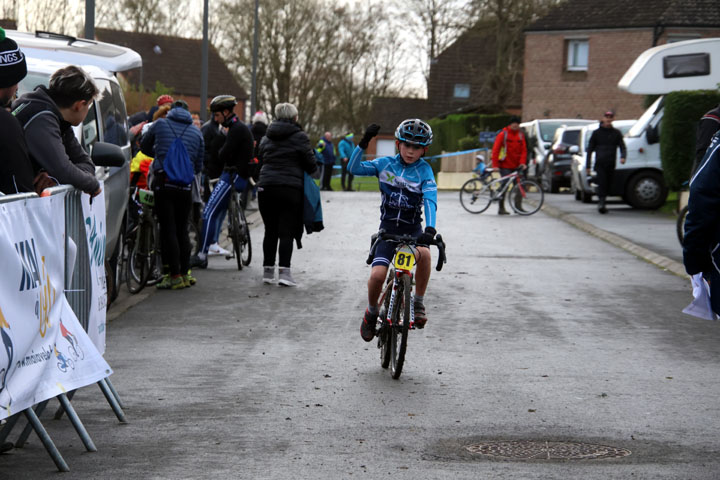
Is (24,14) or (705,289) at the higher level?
(24,14)

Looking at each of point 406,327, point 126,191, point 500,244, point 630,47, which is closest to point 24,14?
point 630,47

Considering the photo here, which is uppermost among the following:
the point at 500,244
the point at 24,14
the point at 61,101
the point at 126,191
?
the point at 24,14

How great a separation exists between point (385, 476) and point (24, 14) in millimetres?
41408

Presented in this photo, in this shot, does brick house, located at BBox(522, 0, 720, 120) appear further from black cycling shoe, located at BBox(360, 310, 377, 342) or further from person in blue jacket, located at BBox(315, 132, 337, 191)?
black cycling shoe, located at BBox(360, 310, 377, 342)

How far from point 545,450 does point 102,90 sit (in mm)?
6741

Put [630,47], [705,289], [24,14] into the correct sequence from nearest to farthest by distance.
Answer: [705,289] < [24,14] < [630,47]

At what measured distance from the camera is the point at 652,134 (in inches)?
1046

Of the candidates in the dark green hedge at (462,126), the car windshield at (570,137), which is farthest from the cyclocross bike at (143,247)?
the dark green hedge at (462,126)

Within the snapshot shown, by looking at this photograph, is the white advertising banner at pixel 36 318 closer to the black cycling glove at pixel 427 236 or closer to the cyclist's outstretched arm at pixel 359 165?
the black cycling glove at pixel 427 236

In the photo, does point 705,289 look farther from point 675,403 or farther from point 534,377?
point 534,377

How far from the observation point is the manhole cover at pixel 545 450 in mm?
6059

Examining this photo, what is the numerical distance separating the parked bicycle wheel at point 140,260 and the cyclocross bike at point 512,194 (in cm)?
1443

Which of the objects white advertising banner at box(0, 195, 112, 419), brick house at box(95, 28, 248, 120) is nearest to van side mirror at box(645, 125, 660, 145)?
white advertising banner at box(0, 195, 112, 419)

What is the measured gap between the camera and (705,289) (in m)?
5.60
